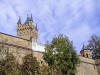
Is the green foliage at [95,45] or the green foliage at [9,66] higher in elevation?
the green foliage at [95,45]

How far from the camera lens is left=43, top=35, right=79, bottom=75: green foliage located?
15.8m

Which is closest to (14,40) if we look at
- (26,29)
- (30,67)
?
(30,67)

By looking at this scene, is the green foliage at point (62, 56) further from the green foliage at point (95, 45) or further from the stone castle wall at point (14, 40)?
the green foliage at point (95, 45)

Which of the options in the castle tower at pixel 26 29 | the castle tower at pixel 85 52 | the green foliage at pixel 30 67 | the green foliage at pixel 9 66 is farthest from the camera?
the castle tower at pixel 26 29

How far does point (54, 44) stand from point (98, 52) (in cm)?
2148

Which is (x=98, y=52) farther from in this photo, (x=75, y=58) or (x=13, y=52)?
(x=13, y=52)

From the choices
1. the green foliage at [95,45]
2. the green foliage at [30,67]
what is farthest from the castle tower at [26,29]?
the green foliage at [30,67]

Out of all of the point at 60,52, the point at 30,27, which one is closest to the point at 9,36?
the point at 60,52

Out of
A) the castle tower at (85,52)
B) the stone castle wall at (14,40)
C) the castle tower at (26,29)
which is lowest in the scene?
the castle tower at (85,52)

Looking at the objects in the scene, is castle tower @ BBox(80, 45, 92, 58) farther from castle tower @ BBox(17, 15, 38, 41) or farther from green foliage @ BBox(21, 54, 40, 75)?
castle tower @ BBox(17, 15, 38, 41)

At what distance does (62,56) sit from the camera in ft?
52.7

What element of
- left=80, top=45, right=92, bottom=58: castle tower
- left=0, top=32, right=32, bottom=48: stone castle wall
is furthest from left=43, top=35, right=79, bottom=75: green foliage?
left=80, top=45, right=92, bottom=58: castle tower

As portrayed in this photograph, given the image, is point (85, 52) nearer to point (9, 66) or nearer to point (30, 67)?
point (30, 67)

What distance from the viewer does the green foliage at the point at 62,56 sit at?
1583cm
